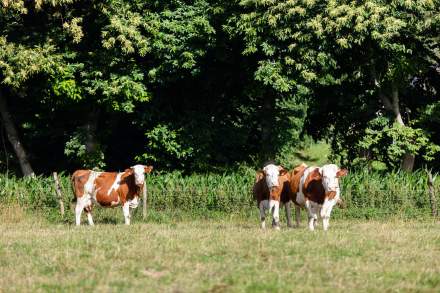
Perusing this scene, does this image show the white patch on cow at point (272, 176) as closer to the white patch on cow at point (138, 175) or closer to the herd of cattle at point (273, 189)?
the herd of cattle at point (273, 189)

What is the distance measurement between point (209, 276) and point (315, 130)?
2543 cm

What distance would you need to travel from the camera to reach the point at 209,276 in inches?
496

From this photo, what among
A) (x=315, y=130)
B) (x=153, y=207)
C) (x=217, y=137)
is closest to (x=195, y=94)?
(x=217, y=137)

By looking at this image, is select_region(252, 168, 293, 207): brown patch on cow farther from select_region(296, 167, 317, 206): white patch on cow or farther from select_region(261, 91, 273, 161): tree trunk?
select_region(261, 91, 273, 161): tree trunk

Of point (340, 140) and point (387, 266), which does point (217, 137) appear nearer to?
point (340, 140)

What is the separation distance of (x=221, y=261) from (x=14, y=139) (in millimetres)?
22367

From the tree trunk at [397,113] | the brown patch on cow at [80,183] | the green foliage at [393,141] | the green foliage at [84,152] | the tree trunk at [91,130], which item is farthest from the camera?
the tree trunk at [91,130]

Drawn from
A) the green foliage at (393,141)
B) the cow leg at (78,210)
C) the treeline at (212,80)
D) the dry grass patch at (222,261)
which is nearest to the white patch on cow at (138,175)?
the cow leg at (78,210)

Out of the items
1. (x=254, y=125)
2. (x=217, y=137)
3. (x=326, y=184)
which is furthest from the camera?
(x=254, y=125)

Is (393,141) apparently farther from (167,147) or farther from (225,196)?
(167,147)

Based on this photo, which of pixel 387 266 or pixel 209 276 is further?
pixel 387 266

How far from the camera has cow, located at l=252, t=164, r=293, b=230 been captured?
768 inches

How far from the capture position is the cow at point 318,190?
1864 centimetres

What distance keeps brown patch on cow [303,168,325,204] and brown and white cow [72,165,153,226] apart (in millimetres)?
5120
